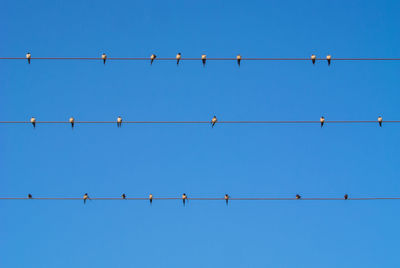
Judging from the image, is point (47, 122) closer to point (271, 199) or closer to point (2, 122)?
point (2, 122)

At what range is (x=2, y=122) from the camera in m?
21.8

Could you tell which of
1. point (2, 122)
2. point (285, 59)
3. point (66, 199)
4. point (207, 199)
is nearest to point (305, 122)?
point (285, 59)

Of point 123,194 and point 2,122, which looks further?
point 123,194

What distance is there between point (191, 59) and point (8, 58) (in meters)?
5.79

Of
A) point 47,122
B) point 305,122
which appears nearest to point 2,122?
point 47,122

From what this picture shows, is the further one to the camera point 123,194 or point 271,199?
point 123,194

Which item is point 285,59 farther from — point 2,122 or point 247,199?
point 2,122

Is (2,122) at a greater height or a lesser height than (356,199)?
greater

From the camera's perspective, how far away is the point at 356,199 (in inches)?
847

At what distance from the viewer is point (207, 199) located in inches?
872

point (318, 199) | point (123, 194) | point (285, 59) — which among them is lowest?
point (318, 199)

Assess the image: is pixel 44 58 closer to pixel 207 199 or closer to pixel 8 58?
pixel 8 58

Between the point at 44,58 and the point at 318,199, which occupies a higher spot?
the point at 44,58

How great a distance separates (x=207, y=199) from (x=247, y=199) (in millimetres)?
1265
